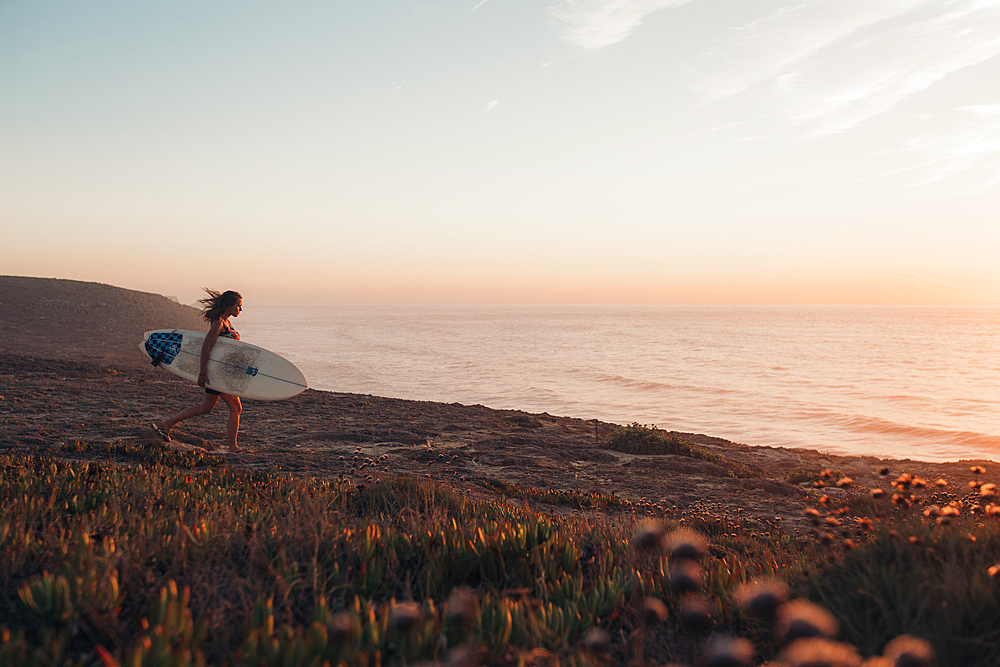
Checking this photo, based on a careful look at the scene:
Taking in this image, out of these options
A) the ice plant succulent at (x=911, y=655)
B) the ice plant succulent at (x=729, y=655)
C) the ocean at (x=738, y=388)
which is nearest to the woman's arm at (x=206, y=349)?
the ice plant succulent at (x=729, y=655)

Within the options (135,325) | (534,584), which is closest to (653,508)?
(534,584)

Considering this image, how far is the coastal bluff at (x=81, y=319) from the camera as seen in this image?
2623 cm

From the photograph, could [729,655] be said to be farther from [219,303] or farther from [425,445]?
[425,445]

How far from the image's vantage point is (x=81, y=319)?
36.6m

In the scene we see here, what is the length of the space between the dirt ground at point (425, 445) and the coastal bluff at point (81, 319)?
1005 cm

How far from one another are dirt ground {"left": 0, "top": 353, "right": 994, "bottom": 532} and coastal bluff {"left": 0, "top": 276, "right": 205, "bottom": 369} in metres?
10.1

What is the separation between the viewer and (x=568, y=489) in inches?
354

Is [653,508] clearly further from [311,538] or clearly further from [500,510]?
[311,538]

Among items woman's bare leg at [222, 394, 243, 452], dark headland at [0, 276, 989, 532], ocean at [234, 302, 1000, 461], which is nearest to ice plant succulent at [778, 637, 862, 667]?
dark headland at [0, 276, 989, 532]

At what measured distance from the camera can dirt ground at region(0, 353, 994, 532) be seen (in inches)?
344

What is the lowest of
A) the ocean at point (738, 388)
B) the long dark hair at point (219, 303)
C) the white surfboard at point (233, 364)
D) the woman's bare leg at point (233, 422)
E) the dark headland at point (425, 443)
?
the ocean at point (738, 388)

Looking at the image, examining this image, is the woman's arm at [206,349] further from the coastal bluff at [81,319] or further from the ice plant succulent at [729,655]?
the coastal bluff at [81,319]

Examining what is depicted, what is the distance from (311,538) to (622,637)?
1992mm

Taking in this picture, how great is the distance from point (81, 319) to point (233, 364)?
35276 mm
